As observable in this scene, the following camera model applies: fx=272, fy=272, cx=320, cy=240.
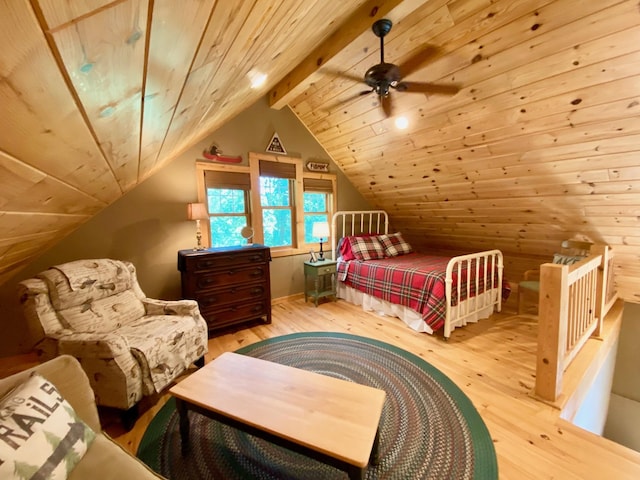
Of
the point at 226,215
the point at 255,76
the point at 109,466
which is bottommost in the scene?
the point at 109,466

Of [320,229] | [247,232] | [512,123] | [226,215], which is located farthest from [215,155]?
[512,123]

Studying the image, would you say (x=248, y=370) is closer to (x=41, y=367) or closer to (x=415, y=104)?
(x=41, y=367)

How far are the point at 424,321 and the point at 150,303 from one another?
101 inches

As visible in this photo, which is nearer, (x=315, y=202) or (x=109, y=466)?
(x=109, y=466)

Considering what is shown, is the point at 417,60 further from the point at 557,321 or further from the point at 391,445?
Answer: the point at 391,445

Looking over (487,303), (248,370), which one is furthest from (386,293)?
(248,370)

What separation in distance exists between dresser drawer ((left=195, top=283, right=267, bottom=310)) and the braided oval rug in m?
0.95

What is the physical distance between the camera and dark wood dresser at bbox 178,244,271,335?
2590mm

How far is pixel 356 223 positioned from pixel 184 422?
3551mm

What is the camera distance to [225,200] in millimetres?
3359

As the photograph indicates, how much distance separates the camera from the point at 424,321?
2801mm

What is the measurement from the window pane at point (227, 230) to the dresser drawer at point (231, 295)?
0.72m

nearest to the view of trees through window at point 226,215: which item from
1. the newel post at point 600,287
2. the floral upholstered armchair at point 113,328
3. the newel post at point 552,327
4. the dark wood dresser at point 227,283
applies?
the dark wood dresser at point 227,283

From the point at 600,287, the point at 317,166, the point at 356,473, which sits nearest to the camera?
the point at 356,473
